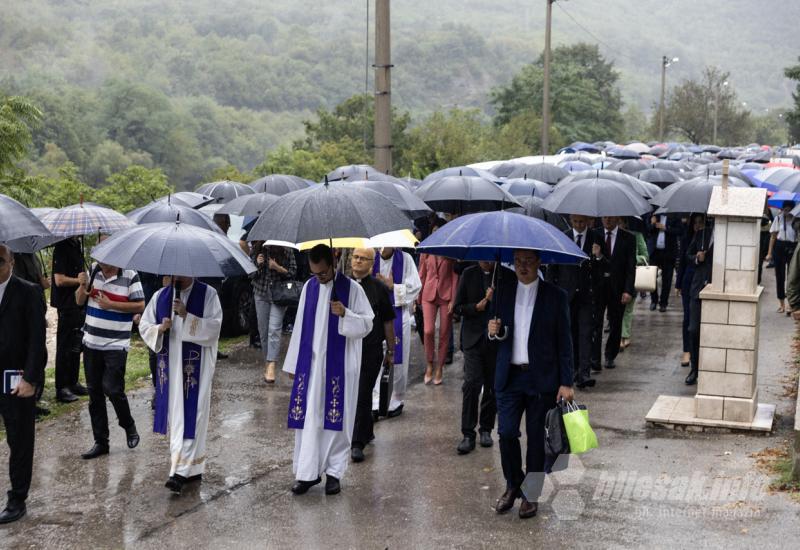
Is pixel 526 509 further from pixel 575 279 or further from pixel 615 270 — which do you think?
pixel 615 270

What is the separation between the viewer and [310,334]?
754 centimetres

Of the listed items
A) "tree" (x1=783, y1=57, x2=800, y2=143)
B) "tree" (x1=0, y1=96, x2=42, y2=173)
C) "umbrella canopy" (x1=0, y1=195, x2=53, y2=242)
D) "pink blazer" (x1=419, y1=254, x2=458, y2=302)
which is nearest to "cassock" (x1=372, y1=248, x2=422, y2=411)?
"pink blazer" (x1=419, y1=254, x2=458, y2=302)

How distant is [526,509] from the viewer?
22.8 feet

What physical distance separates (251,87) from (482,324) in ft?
507

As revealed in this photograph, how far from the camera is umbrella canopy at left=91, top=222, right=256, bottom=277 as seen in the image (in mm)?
6914

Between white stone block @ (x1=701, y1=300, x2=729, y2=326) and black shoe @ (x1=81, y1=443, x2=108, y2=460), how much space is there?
16.7ft

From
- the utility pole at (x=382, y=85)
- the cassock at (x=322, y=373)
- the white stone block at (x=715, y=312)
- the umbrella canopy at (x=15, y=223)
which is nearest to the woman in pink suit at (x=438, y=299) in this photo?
the white stone block at (x=715, y=312)

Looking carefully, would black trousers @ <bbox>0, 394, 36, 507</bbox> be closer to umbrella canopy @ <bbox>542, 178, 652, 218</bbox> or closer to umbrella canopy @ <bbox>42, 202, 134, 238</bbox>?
umbrella canopy @ <bbox>42, 202, 134, 238</bbox>

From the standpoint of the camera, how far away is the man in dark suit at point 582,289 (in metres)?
10.9

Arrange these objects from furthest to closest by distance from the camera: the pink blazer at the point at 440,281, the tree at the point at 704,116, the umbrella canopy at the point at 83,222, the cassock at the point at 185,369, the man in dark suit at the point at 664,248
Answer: the tree at the point at 704,116 → the man in dark suit at the point at 664,248 → the pink blazer at the point at 440,281 → the umbrella canopy at the point at 83,222 → the cassock at the point at 185,369

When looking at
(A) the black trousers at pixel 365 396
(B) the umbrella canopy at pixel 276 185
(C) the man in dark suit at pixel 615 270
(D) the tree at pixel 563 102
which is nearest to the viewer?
(A) the black trousers at pixel 365 396

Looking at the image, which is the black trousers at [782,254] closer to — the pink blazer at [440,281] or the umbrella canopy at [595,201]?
the umbrella canopy at [595,201]

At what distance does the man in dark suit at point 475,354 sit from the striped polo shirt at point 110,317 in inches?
105

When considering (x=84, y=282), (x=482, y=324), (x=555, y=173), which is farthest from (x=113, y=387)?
(x=555, y=173)
